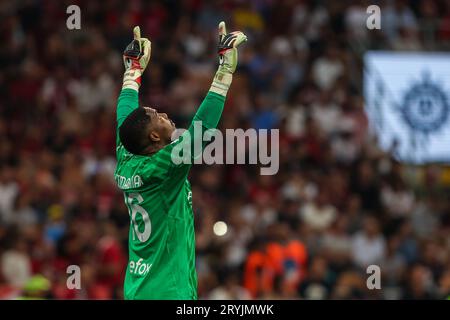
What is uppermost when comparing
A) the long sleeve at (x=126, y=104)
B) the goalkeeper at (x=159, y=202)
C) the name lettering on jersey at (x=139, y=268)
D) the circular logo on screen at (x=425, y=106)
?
the circular logo on screen at (x=425, y=106)

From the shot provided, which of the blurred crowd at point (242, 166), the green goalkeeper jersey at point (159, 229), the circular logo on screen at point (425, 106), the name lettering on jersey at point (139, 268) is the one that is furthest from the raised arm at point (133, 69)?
the circular logo on screen at point (425, 106)

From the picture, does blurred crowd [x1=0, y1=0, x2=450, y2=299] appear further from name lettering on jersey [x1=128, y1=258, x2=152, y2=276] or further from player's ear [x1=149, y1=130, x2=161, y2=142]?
player's ear [x1=149, y1=130, x2=161, y2=142]

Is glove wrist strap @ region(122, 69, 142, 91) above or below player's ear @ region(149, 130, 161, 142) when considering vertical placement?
above

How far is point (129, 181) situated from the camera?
6.21 m

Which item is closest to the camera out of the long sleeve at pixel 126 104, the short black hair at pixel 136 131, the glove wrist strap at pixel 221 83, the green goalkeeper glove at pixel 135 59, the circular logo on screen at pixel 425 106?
the glove wrist strap at pixel 221 83

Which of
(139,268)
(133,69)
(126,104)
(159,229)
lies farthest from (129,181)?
(133,69)

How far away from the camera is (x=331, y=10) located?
1902 centimetres

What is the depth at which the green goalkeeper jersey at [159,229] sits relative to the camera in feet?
19.9

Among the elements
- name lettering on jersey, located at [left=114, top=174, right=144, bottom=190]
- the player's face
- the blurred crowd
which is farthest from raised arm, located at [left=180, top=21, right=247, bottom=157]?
the blurred crowd

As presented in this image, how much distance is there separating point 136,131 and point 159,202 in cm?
42

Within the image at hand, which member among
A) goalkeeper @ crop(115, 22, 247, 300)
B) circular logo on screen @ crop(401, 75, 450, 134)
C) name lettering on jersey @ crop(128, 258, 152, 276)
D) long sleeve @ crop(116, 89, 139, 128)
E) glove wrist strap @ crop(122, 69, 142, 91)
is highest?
A: circular logo on screen @ crop(401, 75, 450, 134)

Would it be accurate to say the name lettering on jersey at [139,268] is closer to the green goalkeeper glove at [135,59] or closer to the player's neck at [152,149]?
the player's neck at [152,149]

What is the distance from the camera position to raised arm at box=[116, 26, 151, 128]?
6.78 meters
